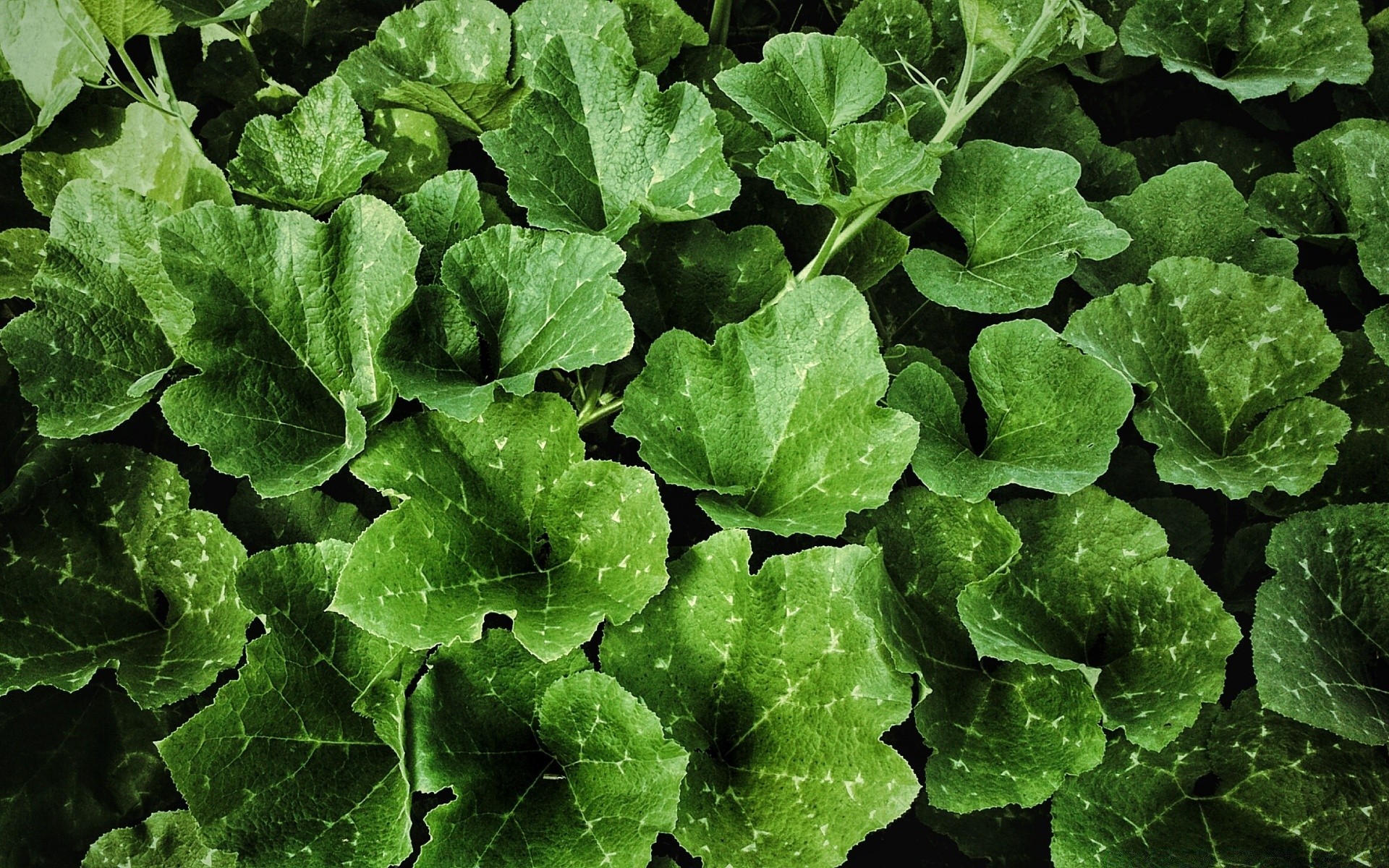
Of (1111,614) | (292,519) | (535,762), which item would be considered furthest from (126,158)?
(1111,614)

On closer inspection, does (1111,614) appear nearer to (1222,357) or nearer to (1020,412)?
(1020,412)

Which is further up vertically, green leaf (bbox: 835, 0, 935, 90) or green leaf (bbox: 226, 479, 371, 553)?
green leaf (bbox: 835, 0, 935, 90)

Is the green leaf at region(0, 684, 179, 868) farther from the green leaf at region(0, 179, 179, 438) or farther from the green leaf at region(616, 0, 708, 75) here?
the green leaf at region(616, 0, 708, 75)

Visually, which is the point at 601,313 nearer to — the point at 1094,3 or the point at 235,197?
the point at 235,197

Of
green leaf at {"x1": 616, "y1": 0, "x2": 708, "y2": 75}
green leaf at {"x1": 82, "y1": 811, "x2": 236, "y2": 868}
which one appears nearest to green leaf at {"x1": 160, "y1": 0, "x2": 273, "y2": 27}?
green leaf at {"x1": 616, "y1": 0, "x2": 708, "y2": 75}

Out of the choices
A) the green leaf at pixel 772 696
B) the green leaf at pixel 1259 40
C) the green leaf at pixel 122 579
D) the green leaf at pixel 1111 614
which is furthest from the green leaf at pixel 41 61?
the green leaf at pixel 1259 40

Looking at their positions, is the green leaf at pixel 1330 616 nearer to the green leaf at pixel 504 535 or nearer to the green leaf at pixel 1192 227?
the green leaf at pixel 1192 227
